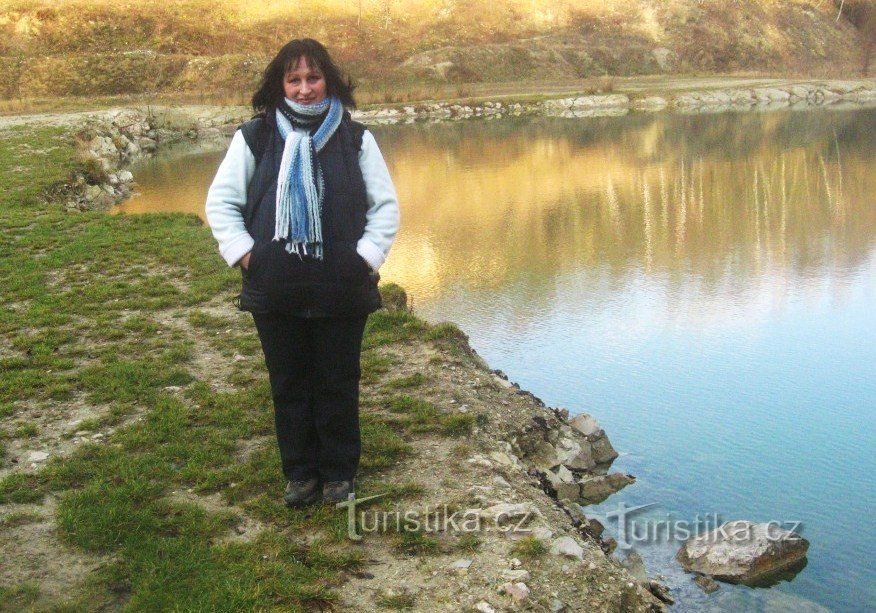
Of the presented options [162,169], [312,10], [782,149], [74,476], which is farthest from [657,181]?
[312,10]

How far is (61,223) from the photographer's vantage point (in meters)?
14.3

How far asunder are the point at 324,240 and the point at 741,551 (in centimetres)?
373

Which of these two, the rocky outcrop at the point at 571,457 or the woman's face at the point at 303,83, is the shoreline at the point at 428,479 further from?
the woman's face at the point at 303,83

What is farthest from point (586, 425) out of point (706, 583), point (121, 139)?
point (121, 139)

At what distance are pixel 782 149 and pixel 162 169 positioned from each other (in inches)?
791

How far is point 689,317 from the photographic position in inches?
482

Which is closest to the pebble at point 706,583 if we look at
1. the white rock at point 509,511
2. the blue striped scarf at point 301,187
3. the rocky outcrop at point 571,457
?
the rocky outcrop at point 571,457

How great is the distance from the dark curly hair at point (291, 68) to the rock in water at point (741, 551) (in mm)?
3833

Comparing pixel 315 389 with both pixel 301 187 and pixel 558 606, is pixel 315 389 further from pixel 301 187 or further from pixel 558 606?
pixel 558 606

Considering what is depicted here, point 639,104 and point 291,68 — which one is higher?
point 291,68

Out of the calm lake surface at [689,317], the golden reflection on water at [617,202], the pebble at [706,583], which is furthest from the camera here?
the golden reflection on water at [617,202]

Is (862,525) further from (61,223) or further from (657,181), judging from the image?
(657,181)

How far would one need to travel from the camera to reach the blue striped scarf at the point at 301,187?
4312 millimetres

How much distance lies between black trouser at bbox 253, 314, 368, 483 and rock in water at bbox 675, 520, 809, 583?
2.66 m
